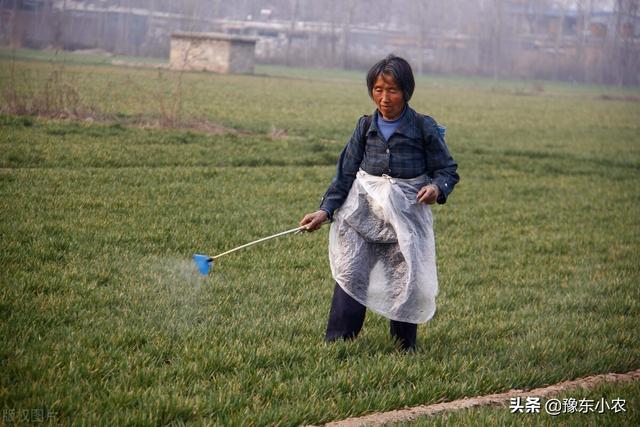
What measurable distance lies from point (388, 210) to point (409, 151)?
0.38 metres

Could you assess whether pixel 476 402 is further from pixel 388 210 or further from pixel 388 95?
pixel 388 95

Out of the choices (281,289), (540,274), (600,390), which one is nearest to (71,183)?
(281,289)

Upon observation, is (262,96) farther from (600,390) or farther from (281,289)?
(600,390)

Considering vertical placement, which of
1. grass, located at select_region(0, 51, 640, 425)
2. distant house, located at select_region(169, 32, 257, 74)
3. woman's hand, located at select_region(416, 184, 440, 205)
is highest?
distant house, located at select_region(169, 32, 257, 74)

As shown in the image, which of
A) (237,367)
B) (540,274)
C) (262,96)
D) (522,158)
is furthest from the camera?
(262,96)

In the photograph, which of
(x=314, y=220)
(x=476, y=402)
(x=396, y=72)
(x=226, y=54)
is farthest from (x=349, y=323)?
(x=226, y=54)

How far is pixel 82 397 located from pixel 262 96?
29.5 metres

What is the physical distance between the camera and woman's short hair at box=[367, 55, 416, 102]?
5070 millimetres

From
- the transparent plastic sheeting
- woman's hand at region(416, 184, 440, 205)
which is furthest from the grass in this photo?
woman's hand at region(416, 184, 440, 205)

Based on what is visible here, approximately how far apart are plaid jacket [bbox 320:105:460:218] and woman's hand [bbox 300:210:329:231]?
2.8 inches

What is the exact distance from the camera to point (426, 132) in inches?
208

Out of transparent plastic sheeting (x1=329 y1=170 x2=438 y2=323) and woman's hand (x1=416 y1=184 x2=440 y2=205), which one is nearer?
woman's hand (x1=416 y1=184 x2=440 y2=205)

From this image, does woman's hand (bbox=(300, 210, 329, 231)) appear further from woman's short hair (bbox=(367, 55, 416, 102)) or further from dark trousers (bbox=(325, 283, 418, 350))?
woman's short hair (bbox=(367, 55, 416, 102))

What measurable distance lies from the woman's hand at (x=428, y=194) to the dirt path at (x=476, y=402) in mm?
1134
